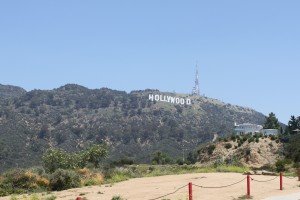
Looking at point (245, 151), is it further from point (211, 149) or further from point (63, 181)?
point (63, 181)

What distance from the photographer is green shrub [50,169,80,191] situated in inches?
1356

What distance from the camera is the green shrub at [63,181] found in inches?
1356

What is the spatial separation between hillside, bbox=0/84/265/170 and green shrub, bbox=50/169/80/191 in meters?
69.7

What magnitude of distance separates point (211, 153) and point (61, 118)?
96049 millimetres

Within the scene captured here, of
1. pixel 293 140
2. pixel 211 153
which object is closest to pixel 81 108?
pixel 211 153

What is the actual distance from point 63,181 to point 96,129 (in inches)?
4822

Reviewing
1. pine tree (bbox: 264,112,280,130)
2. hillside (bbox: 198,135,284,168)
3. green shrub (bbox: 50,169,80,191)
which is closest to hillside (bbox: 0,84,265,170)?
pine tree (bbox: 264,112,280,130)

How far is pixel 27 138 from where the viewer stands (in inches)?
5335

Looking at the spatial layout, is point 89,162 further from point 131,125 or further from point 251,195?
point 131,125

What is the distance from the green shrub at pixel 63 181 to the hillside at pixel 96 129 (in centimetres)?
6970

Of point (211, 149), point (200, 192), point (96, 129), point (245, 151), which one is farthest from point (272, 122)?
point (200, 192)

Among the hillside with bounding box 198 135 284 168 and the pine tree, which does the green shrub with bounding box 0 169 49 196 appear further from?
the pine tree

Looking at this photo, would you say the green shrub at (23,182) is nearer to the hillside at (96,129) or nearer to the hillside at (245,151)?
the hillside at (245,151)

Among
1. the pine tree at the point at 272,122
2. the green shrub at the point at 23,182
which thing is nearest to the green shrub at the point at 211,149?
the pine tree at the point at 272,122
